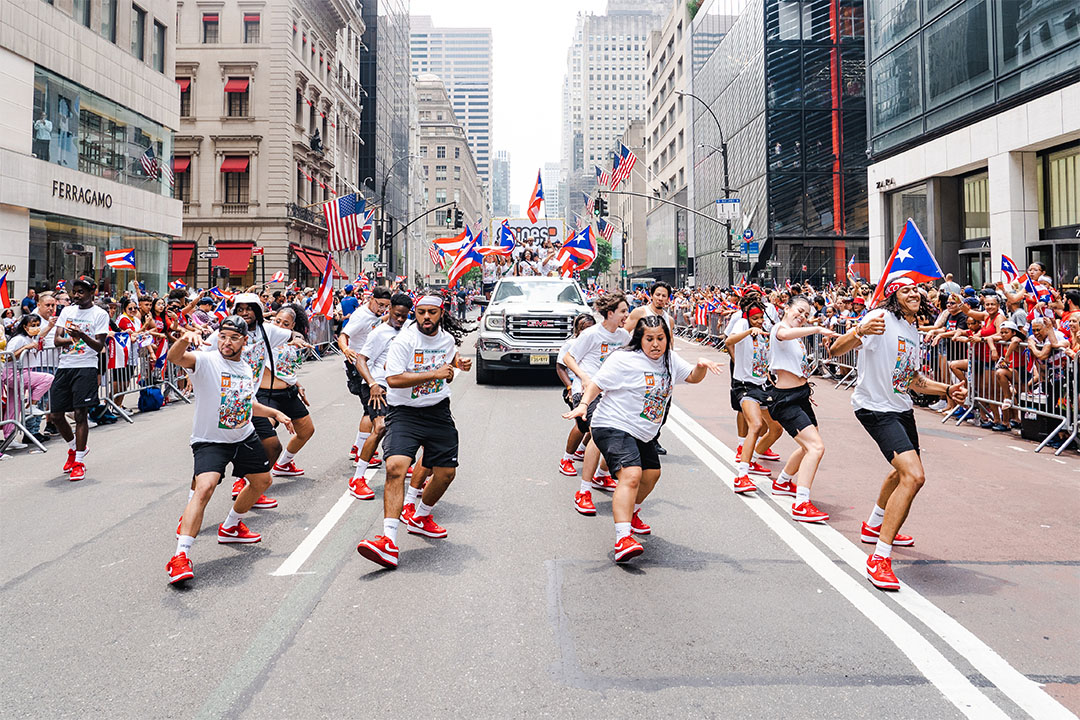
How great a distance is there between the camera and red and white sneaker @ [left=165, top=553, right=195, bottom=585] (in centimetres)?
501

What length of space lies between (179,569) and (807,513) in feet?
14.8

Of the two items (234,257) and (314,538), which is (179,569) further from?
(234,257)

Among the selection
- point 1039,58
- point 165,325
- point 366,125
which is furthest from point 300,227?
point 1039,58

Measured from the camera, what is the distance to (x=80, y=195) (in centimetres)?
2686

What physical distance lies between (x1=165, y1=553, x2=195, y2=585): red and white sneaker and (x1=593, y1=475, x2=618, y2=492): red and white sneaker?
375 cm

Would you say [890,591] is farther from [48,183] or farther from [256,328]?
[48,183]

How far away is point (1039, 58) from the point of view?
20.2 metres

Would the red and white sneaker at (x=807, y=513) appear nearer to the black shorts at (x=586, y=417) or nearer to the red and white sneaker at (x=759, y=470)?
the red and white sneaker at (x=759, y=470)

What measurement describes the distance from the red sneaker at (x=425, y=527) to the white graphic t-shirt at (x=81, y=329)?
456 cm

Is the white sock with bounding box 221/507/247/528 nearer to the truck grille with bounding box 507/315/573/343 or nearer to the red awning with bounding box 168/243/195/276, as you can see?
the truck grille with bounding box 507/315/573/343

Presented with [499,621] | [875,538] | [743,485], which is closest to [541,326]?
[743,485]

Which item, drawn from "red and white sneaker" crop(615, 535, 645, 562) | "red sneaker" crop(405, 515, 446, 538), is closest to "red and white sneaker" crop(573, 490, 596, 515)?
"red sneaker" crop(405, 515, 446, 538)

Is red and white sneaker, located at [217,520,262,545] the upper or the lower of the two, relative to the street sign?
lower

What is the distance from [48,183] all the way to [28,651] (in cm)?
2502
